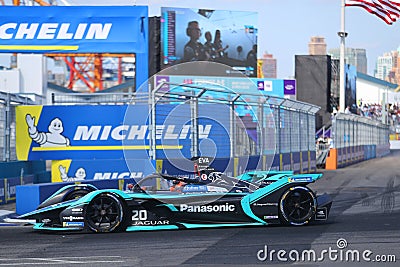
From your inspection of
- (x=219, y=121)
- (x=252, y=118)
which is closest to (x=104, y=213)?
(x=219, y=121)

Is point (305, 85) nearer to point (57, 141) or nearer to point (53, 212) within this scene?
point (57, 141)

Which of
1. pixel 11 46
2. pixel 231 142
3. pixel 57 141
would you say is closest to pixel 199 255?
pixel 231 142

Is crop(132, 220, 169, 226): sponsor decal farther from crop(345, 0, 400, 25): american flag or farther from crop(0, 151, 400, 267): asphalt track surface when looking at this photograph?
crop(345, 0, 400, 25): american flag

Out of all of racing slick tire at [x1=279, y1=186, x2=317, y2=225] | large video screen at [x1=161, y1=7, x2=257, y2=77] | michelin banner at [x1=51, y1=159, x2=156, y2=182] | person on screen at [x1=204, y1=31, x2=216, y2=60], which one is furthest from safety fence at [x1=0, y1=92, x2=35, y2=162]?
person on screen at [x1=204, y1=31, x2=216, y2=60]

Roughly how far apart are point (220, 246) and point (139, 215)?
1.85m

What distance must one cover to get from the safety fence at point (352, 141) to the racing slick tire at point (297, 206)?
68.4ft

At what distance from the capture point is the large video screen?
4219 centimetres

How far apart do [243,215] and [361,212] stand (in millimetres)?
3035

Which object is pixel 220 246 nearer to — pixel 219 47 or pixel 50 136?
pixel 50 136

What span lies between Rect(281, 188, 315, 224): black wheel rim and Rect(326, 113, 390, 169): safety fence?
20860 mm

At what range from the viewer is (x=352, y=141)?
3684 cm

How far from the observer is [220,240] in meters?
9.37

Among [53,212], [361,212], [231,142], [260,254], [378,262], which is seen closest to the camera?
[378,262]

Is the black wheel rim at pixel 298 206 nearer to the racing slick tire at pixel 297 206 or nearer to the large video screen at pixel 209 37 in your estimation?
the racing slick tire at pixel 297 206
